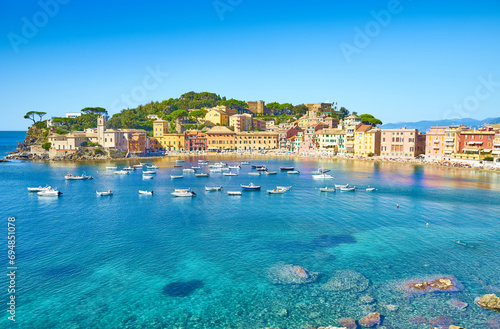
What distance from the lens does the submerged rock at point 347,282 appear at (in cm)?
1850

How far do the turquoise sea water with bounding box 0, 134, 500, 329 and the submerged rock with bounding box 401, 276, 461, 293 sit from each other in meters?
0.50

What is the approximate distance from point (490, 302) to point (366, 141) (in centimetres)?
8569

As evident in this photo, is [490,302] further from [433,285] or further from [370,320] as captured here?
[370,320]

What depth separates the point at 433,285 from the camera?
18.7 metres

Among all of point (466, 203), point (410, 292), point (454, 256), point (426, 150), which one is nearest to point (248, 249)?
point (410, 292)

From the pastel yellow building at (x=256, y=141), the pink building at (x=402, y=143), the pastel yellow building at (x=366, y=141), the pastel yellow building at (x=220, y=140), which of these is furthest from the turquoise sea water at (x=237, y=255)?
the pastel yellow building at (x=256, y=141)

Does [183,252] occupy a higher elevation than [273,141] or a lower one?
lower

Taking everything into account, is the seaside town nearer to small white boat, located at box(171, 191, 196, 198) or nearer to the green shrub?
the green shrub

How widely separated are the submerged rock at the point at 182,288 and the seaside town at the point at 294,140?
73.4 m

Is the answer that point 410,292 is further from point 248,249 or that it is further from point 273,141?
point 273,141

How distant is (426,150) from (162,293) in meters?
85.1

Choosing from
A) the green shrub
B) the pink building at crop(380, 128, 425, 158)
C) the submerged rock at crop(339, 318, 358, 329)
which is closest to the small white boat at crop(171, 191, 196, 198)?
the submerged rock at crop(339, 318, 358, 329)

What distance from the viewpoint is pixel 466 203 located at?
39.5m

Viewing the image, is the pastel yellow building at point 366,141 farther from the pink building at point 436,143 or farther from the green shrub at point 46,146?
the green shrub at point 46,146
